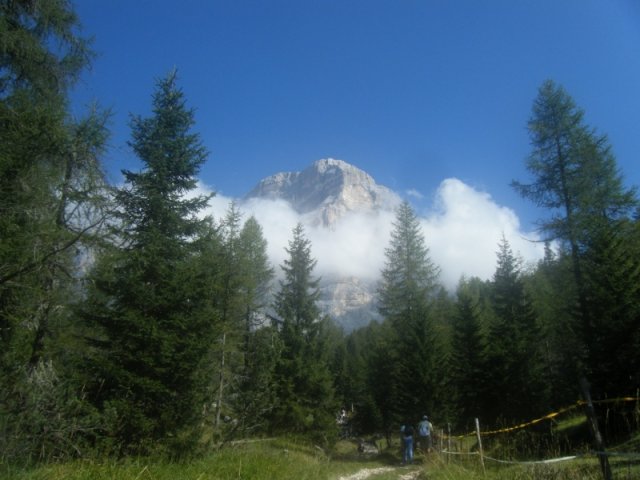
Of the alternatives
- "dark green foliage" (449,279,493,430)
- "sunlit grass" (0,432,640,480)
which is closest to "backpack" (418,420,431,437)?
"dark green foliage" (449,279,493,430)

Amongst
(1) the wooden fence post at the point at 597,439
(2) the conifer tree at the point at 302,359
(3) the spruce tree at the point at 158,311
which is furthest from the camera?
(2) the conifer tree at the point at 302,359

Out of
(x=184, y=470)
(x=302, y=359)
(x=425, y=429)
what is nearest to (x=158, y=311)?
(x=184, y=470)

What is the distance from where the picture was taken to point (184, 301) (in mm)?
11305

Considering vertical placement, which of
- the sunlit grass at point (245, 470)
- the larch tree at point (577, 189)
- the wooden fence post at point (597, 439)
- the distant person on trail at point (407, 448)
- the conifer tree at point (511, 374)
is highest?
the larch tree at point (577, 189)

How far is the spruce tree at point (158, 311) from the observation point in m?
9.66

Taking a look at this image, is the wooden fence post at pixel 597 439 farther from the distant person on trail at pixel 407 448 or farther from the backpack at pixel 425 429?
the distant person on trail at pixel 407 448

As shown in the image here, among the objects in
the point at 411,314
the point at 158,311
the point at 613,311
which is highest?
the point at 411,314

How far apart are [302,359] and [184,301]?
1369 cm

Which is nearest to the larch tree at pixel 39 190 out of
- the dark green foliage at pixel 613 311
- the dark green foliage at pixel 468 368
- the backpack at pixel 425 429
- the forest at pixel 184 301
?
the forest at pixel 184 301

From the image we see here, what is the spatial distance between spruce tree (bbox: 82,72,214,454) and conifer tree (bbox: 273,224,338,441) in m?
9.99

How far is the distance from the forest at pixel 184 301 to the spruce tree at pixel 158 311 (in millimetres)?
47

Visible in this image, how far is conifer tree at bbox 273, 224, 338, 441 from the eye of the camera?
21.8 m

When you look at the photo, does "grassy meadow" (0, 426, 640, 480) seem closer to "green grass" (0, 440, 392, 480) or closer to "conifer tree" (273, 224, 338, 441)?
"green grass" (0, 440, 392, 480)

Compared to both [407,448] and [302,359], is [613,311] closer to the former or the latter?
[407,448]
